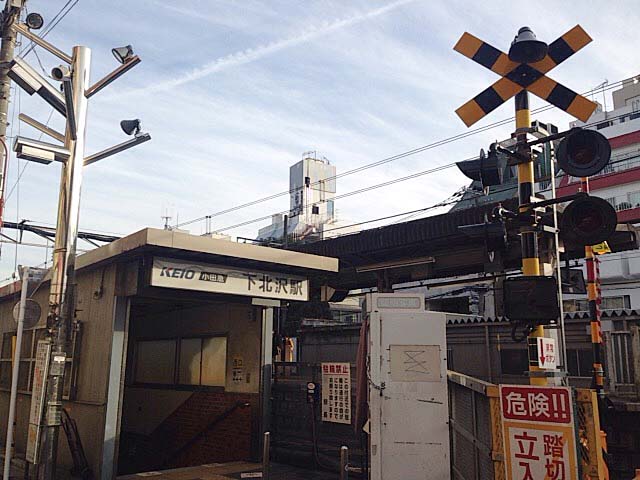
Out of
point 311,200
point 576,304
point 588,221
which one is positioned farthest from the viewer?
point 311,200

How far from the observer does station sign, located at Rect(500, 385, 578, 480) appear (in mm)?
4984

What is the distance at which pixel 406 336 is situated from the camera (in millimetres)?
8727

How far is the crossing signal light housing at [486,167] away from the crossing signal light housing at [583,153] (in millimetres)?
781

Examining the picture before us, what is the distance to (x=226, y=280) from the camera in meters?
11.2

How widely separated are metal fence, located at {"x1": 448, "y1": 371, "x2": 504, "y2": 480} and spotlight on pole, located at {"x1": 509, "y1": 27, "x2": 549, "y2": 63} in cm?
405

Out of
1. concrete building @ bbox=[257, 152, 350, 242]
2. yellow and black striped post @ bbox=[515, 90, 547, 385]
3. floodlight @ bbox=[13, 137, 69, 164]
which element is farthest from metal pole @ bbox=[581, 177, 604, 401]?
concrete building @ bbox=[257, 152, 350, 242]

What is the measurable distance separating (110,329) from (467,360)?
12.8 metres

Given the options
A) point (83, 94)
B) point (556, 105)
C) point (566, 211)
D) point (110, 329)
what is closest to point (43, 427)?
point (110, 329)

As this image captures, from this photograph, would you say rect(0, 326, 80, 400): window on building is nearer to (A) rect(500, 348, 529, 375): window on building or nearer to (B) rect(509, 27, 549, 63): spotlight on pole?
(B) rect(509, 27, 549, 63): spotlight on pole

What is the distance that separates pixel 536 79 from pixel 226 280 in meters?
6.67

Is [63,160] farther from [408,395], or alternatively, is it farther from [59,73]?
[408,395]

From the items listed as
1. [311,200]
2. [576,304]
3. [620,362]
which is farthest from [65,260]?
[311,200]

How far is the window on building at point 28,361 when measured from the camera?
37.6 ft

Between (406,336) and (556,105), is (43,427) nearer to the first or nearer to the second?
(406,336)
